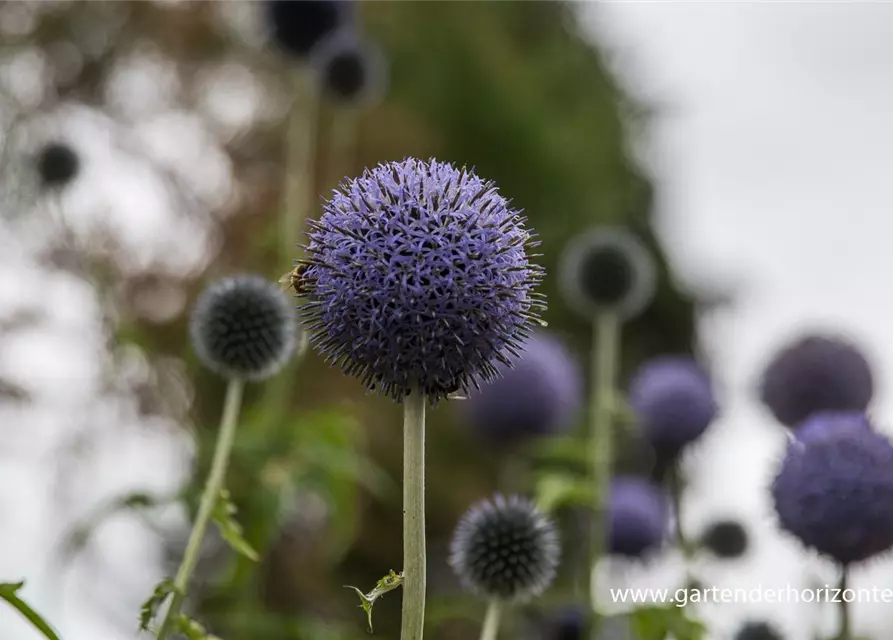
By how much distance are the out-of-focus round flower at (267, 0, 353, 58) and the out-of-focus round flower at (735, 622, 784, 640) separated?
3.22m

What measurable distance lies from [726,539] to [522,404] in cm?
103

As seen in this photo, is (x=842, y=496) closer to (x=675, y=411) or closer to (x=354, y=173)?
(x=675, y=411)

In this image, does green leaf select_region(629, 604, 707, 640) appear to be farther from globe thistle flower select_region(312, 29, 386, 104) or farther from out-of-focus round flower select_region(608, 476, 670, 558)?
globe thistle flower select_region(312, 29, 386, 104)

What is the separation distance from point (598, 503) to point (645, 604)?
73 centimetres

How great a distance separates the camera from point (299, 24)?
15.4 ft

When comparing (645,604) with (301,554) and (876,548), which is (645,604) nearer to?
(876,548)

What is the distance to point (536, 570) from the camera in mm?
2527

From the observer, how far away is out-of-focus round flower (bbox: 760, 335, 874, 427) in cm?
336

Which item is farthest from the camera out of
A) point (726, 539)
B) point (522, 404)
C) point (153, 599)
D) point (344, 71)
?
point (344, 71)

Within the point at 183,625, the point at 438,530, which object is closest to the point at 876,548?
the point at 183,625

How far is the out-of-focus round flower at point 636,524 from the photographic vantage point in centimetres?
404

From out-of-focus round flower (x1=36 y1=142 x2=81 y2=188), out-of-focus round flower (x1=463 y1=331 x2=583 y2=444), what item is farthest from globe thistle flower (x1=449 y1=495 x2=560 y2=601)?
out-of-focus round flower (x1=36 y1=142 x2=81 y2=188)

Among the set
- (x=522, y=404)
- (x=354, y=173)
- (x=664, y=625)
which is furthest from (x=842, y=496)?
(x=354, y=173)

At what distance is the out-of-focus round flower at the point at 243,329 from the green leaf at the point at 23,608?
1123mm
